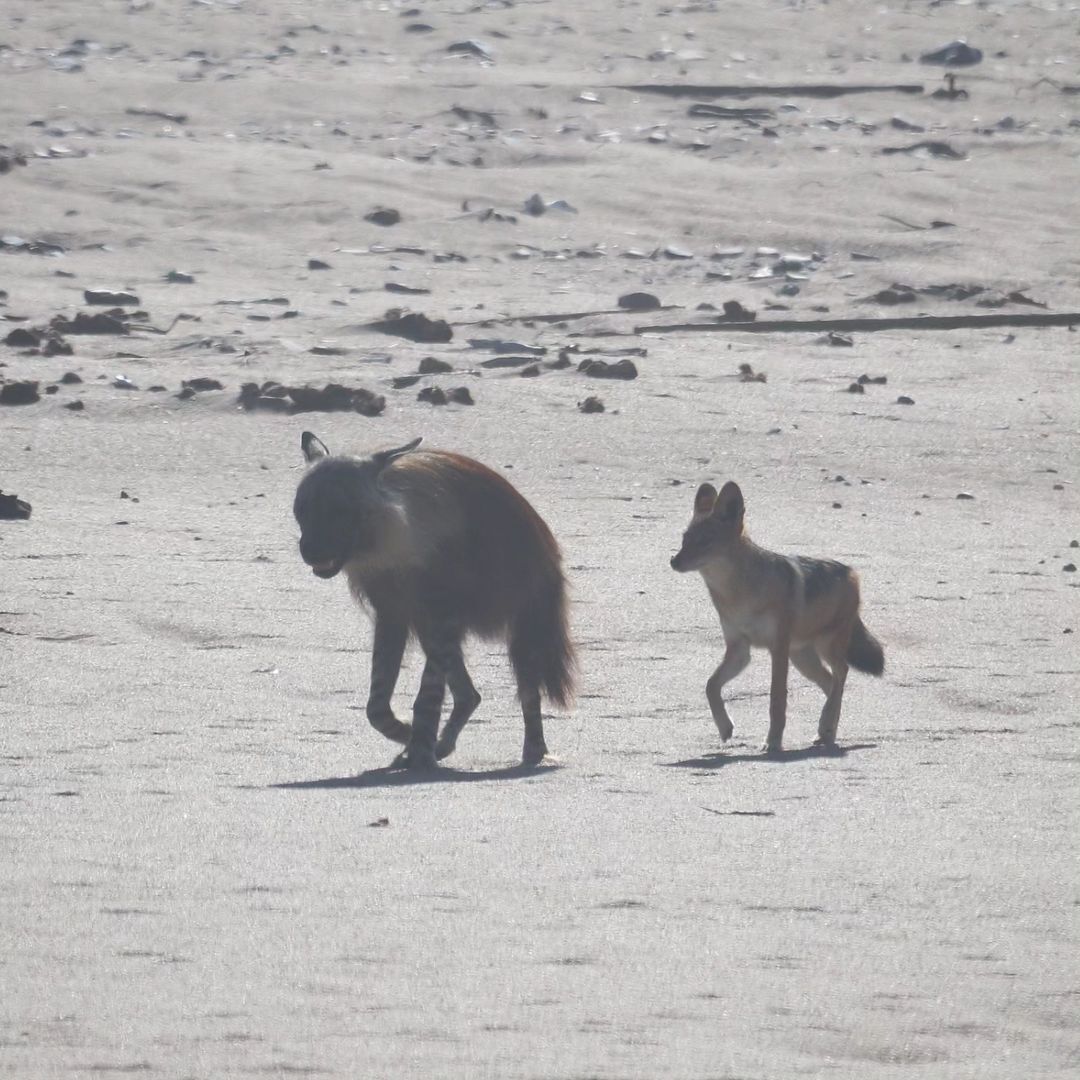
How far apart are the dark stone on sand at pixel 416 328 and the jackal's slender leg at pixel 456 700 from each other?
292 inches

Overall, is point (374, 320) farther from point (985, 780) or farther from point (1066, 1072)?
point (1066, 1072)

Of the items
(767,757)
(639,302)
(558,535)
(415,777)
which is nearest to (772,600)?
(767,757)

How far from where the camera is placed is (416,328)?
1516 cm

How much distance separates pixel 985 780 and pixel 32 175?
1412 cm

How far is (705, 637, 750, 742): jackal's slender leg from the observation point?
7523mm

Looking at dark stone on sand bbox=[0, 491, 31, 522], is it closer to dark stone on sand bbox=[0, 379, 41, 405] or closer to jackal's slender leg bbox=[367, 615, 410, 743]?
dark stone on sand bbox=[0, 379, 41, 405]

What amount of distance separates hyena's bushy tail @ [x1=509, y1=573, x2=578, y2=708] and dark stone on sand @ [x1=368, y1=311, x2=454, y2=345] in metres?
7.41

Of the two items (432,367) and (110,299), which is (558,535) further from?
(110,299)

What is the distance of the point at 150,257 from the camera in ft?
56.8

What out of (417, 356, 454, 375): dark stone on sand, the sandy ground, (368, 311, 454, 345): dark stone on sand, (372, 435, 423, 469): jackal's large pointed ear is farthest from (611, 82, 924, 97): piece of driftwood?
(372, 435, 423, 469): jackal's large pointed ear

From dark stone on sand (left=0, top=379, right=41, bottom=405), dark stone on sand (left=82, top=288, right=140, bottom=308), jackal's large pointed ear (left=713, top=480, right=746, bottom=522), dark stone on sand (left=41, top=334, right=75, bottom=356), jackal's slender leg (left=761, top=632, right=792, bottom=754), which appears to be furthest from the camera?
dark stone on sand (left=82, top=288, right=140, bottom=308)

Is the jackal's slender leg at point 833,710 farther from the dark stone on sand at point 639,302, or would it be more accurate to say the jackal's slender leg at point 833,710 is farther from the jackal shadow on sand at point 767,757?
the dark stone on sand at point 639,302

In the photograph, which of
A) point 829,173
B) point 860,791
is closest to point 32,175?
point 829,173

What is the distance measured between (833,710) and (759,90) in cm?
1616
